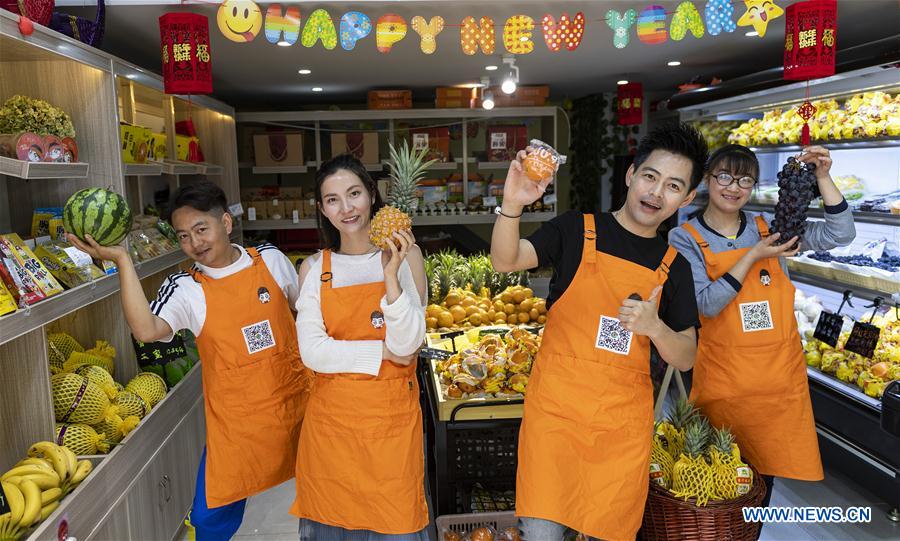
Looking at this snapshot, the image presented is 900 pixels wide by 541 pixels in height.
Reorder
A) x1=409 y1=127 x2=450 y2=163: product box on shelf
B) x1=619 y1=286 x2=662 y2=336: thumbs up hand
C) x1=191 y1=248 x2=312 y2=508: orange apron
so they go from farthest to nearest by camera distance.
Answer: x1=409 y1=127 x2=450 y2=163: product box on shelf < x1=191 y1=248 x2=312 y2=508: orange apron < x1=619 y1=286 x2=662 y2=336: thumbs up hand

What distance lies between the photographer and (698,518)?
99.0 inches

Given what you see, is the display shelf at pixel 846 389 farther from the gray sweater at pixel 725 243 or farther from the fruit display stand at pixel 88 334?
the fruit display stand at pixel 88 334

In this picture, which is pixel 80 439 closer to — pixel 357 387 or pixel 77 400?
pixel 77 400

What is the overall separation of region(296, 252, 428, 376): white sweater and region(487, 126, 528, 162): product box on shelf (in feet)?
17.5

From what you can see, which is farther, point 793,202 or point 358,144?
point 358,144

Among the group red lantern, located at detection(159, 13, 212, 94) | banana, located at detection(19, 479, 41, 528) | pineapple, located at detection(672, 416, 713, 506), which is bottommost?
pineapple, located at detection(672, 416, 713, 506)

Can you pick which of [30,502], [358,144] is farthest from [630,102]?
[30,502]

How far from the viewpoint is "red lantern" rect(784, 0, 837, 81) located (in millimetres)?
3771

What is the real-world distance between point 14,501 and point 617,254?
6.96ft

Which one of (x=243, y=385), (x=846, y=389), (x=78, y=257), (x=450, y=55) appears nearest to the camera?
(x=243, y=385)

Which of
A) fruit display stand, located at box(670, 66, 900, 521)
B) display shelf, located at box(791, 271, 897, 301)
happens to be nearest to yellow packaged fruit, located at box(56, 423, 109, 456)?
fruit display stand, located at box(670, 66, 900, 521)

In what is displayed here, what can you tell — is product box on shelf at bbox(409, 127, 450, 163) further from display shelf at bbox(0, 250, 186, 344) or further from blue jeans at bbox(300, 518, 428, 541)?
blue jeans at bbox(300, 518, 428, 541)

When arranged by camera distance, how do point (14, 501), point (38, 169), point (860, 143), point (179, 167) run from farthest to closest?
point (179, 167)
point (860, 143)
point (38, 169)
point (14, 501)

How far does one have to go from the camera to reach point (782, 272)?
2.96 meters
